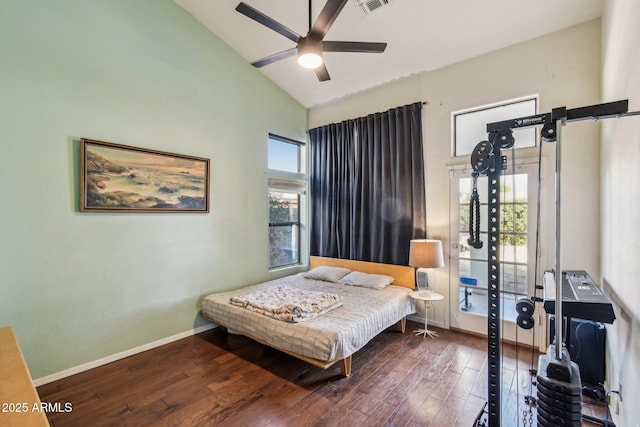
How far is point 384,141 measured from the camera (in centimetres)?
406

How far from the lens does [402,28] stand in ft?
10.2

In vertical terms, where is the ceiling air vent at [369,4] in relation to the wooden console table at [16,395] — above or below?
above

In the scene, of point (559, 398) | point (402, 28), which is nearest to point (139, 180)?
point (402, 28)

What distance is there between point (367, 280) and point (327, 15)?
291 centimetres

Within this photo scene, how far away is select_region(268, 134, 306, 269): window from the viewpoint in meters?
4.51

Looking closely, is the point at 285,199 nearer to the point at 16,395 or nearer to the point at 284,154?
the point at 284,154

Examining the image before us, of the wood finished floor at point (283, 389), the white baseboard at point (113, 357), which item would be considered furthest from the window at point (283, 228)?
the wood finished floor at point (283, 389)

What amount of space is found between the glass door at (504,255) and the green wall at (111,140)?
2.73 meters

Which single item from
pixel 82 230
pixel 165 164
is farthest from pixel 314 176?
pixel 82 230

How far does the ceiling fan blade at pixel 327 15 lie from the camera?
2.01 m

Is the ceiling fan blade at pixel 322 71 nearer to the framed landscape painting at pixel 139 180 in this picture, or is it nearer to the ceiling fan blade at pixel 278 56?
the ceiling fan blade at pixel 278 56

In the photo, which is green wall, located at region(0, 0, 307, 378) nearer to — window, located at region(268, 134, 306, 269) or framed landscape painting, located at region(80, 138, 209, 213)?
framed landscape painting, located at region(80, 138, 209, 213)

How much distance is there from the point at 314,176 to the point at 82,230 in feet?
10.3

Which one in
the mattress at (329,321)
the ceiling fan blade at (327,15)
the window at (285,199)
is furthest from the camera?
the window at (285,199)
